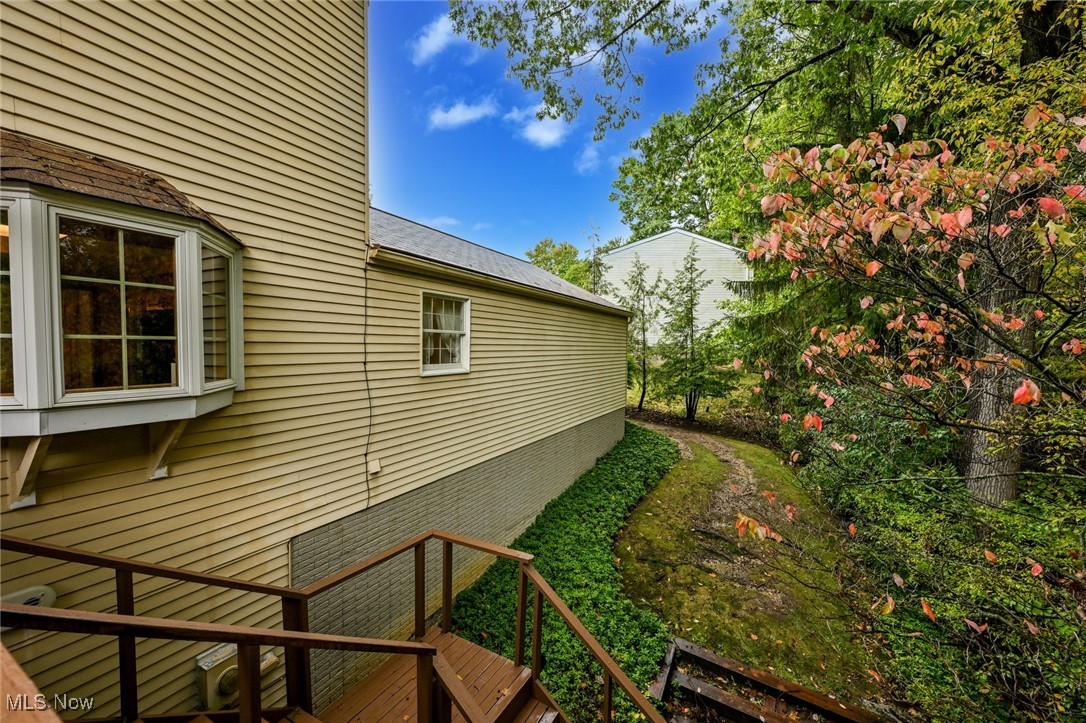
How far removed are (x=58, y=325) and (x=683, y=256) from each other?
70.4 feet

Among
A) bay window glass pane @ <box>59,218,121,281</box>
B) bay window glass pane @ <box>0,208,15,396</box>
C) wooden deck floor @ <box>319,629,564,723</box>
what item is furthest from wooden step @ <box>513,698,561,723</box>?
bay window glass pane @ <box>59,218,121,281</box>

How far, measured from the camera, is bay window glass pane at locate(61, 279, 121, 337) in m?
2.30

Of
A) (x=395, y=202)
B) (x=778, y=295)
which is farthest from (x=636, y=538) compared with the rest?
(x=395, y=202)

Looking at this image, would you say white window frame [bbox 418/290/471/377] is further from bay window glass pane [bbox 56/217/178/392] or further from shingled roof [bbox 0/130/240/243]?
bay window glass pane [bbox 56/217/178/392]

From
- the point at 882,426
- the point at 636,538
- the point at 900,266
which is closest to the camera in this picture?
the point at 900,266

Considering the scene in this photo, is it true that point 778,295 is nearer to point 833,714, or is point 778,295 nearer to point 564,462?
point 564,462

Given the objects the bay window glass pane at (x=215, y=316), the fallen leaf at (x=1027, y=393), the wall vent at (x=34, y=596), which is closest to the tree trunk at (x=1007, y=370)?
the fallen leaf at (x=1027, y=393)

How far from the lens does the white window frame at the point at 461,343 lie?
5.29m

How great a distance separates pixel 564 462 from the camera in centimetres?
905

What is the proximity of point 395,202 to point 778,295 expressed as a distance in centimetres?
1571

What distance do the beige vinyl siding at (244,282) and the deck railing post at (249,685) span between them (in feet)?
5.61

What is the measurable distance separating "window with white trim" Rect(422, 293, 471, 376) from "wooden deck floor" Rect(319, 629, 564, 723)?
10.7ft

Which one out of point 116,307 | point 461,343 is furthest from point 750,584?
point 116,307

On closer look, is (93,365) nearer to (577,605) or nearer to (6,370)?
(6,370)
